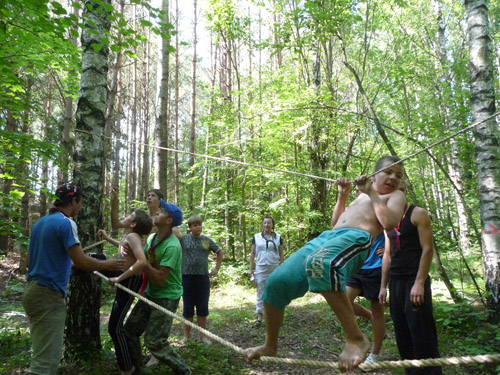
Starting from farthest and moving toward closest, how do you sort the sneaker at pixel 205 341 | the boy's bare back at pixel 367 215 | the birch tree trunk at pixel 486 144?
the sneaker at pixel 205 341
the birch tree trunk at pixel 486 144
the boy's bare back at pixel 367 215

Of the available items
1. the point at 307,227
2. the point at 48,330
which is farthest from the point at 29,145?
the point at 307,227

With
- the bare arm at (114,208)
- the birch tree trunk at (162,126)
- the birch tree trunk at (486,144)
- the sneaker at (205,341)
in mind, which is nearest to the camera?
the bare arm at (114,208)

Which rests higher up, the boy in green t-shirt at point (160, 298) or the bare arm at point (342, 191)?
the bare arm at point (342, 191)

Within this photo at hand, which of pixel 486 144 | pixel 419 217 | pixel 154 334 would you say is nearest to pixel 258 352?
pixel 154 334

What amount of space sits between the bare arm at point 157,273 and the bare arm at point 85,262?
12.3 inches

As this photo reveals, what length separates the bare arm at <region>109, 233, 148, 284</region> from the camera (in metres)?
3.39

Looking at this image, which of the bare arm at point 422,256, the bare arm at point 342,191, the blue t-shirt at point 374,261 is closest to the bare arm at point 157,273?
the bare arm at point 342,191

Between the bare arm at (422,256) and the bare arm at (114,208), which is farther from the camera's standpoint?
the bare arm at (114,208)

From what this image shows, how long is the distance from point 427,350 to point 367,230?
110 centimetres

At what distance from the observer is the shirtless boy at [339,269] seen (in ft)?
7.07

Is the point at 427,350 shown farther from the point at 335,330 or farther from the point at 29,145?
the point at 29,145

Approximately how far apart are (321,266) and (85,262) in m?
2.12

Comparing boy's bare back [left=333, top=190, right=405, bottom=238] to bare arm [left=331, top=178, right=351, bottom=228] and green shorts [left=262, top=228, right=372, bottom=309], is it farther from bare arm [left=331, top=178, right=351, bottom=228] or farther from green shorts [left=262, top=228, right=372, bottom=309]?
bare arm [left=331, top=178, right=351, bottom=228]

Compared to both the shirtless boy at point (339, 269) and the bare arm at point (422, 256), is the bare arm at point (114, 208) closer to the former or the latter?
the shirtless boy at point (339, 269)
